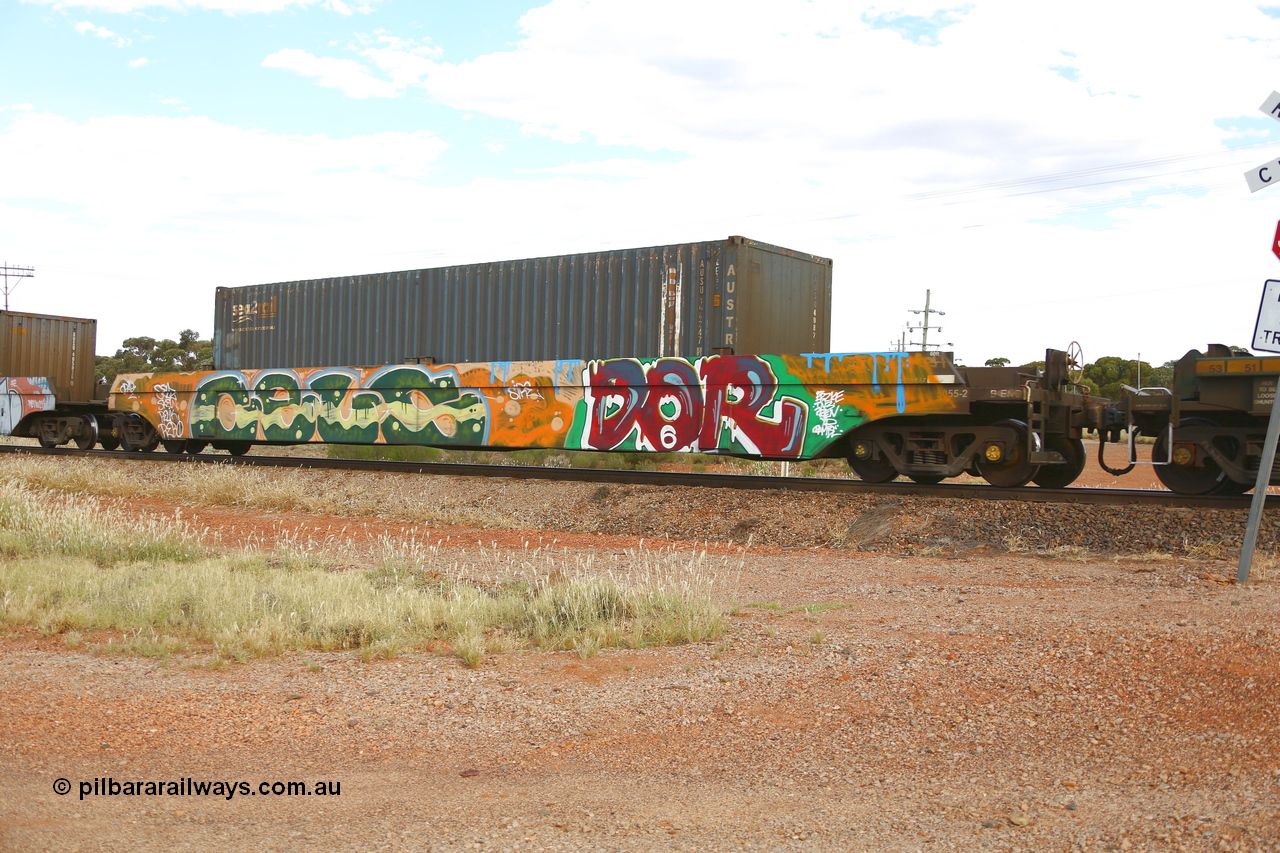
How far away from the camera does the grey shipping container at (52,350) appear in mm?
22453

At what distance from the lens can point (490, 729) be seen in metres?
4.55

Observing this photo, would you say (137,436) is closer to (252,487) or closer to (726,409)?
(252,487)

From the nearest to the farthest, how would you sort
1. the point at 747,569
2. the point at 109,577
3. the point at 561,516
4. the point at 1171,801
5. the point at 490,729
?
the point at 1171,801
the point at 490,729
the point at 109,577
the point at 747,569
the point at 561,516

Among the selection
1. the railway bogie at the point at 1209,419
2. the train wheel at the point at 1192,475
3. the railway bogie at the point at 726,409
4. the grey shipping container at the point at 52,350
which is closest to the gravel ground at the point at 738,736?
the railway bogie at the point at 1209,419

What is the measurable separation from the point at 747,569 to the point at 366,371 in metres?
9.78

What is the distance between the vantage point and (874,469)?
42.0 feet

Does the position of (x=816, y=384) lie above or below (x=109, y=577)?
above

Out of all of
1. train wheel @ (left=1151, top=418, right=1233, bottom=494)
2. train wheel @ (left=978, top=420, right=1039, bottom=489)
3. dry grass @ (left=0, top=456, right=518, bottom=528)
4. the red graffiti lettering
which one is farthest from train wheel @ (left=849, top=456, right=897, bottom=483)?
dry grass @ (left=0, top=456, right=518, bottom=528)

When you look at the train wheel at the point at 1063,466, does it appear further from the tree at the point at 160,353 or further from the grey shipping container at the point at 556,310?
the tree at the point at 160,353

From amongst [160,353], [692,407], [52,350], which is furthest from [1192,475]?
[160,353]

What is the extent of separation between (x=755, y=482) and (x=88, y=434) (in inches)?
633

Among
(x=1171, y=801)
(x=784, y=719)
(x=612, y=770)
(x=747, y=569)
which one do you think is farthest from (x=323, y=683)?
(x=747, y=569)

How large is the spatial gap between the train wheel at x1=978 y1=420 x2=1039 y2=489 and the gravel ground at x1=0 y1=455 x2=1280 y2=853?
4246mm

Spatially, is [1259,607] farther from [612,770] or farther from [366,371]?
[366,371]
